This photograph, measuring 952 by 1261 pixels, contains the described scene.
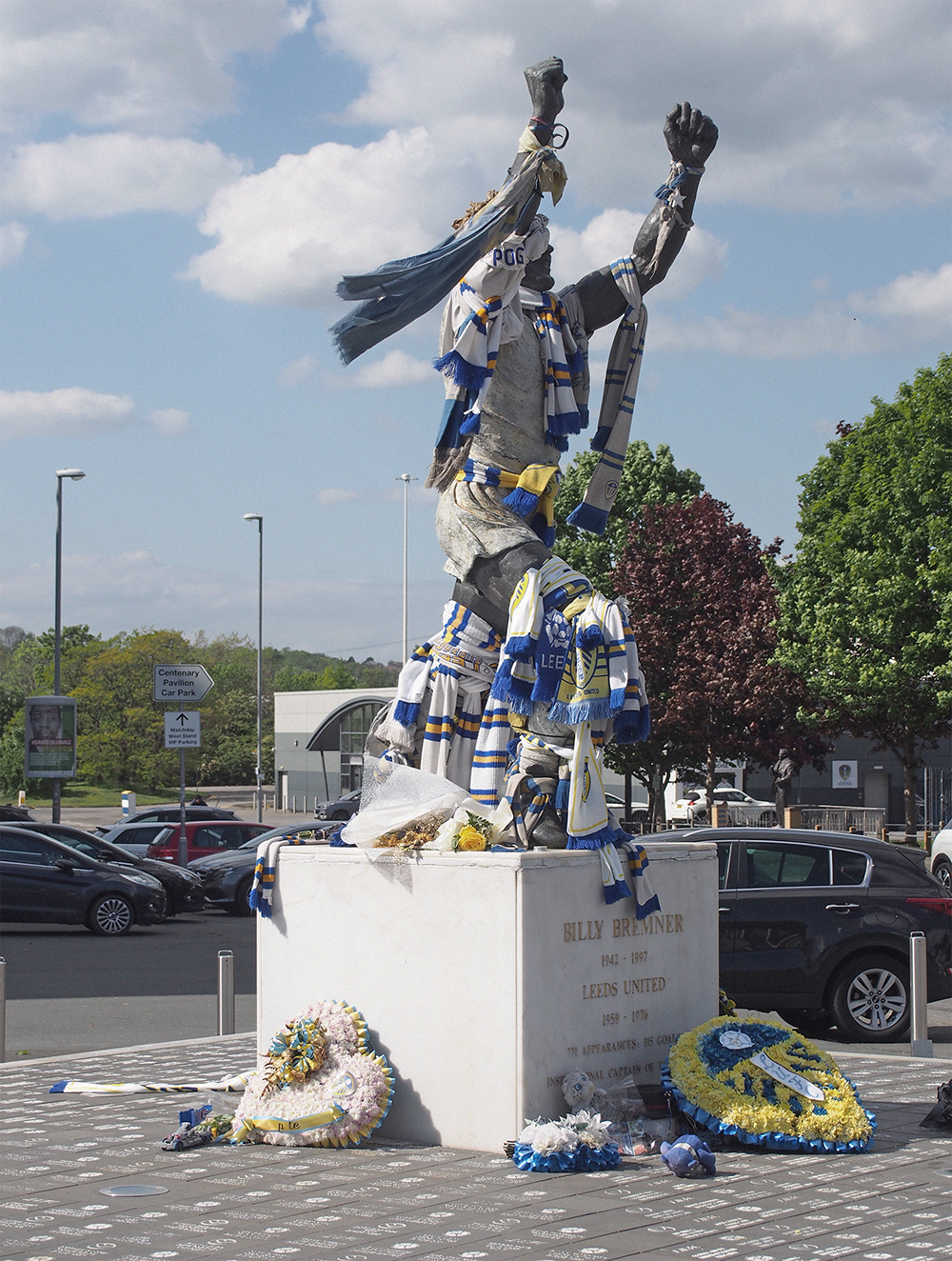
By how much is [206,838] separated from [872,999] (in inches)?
712

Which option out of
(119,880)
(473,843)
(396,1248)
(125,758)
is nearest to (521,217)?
(473,843)

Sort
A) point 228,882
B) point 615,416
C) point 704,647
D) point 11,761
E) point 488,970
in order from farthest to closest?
point 11,761
point 704,647
point 228,882
point 615,416
point 488,970

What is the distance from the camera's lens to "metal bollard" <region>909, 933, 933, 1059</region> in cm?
1021

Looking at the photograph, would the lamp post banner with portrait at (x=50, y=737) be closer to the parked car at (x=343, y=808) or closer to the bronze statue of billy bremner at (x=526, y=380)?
the parked car at (x=343, y=808)

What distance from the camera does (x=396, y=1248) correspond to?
5215 millimetres

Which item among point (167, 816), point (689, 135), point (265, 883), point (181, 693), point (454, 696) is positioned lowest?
point (167, 816)

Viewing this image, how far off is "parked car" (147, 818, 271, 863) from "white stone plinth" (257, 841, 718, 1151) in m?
20.1

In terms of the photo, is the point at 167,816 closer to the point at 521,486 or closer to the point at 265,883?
the point at 265,883

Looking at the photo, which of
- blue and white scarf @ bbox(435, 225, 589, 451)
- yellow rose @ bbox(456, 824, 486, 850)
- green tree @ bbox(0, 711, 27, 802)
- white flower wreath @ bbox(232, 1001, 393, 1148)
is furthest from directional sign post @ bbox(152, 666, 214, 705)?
green tree @ bbox(0, 711, 27, 802)

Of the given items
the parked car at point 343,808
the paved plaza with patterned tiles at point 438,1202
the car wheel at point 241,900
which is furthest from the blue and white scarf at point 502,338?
the parked car at point 343,808

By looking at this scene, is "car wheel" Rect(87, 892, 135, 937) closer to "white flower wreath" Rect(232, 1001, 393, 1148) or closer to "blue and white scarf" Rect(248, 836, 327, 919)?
"blue and white scarf" Rect(248, 836, 327, 919)

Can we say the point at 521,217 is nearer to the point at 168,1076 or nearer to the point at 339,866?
the point at 339,866

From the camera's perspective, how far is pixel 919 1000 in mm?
10297

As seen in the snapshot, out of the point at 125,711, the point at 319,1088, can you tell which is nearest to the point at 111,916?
the point at 319,1088
